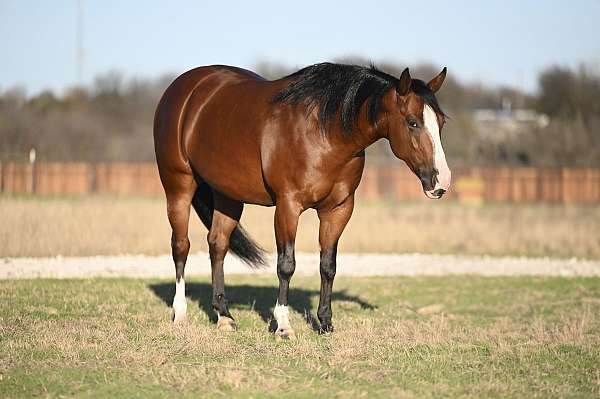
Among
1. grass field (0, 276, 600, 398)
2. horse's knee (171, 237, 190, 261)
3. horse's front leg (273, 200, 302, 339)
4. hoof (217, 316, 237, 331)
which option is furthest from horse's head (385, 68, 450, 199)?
horse's knee (171, 237, 190, 261)

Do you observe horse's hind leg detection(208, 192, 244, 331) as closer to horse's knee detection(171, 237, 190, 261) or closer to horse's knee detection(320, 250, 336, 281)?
horse's knee detection(171, 237, 190, 261)

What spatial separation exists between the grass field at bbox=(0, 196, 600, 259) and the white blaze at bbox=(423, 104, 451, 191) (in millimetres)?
10390

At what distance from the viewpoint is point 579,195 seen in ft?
147

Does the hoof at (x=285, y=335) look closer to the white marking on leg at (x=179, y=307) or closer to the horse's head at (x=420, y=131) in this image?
the white marking on leg at (x=179, y=307)

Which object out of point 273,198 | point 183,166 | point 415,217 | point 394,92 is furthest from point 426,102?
point 415,217

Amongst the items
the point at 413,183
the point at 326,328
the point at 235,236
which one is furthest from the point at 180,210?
the point at 413,183

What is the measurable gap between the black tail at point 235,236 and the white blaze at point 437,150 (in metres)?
3.15

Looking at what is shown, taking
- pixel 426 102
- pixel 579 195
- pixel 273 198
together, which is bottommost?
pixel 579 195

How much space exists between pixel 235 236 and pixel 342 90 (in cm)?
277

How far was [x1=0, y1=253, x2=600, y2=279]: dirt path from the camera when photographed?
46.6 ft

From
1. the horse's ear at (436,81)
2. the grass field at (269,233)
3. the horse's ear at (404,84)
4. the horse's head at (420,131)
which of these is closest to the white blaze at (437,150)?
the horse's head at (420,131)

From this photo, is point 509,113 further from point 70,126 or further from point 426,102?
point 426,102

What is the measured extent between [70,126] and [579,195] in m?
33.8

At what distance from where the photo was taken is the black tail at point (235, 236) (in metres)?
10.1
